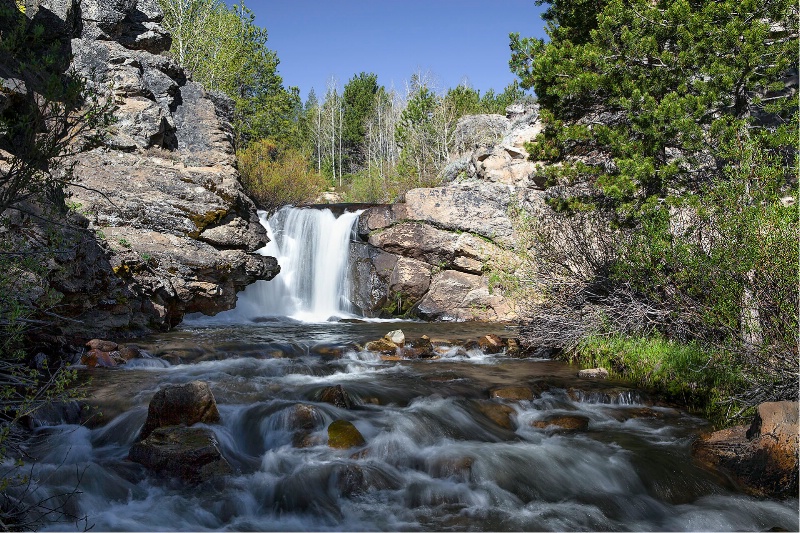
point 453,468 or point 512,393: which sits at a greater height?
point 512,393

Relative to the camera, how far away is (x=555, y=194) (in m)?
12.2

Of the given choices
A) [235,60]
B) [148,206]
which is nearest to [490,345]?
[148,206]

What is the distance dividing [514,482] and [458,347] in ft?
18.7

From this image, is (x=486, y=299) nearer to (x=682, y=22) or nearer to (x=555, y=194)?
(x=555, y=194)

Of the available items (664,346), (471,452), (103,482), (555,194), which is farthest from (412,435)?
(555,194)

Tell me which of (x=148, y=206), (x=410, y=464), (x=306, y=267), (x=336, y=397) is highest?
(x=148, y=206)

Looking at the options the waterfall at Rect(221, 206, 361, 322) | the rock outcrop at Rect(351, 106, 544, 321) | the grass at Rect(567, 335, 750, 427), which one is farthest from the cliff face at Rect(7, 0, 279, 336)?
the grass at Rect(567, 335, 750, 427)

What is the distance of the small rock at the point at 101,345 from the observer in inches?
383

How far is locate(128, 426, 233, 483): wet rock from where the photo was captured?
565 centimetres

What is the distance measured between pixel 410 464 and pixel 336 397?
180 centimetres

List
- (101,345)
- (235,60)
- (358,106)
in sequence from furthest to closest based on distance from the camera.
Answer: (358,106) < (235,60) < (101,345)

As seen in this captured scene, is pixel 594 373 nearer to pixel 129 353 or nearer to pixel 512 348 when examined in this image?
pixel 512 348

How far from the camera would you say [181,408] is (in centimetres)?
662

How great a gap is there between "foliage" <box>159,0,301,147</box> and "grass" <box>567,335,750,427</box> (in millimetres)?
26771
